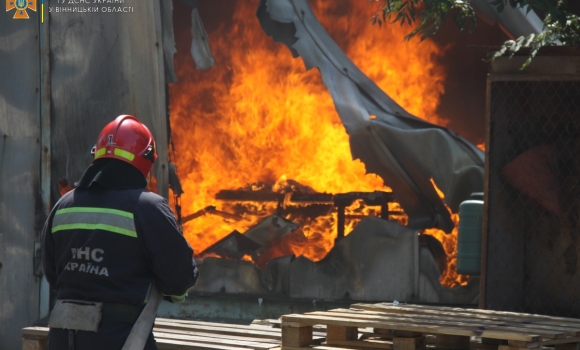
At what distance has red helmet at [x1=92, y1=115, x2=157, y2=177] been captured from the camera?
4559 millimetres

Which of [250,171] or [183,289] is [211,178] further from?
[183,289]

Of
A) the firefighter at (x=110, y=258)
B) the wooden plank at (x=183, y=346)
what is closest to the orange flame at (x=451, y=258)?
the wooden plank at (x=183, y=346)

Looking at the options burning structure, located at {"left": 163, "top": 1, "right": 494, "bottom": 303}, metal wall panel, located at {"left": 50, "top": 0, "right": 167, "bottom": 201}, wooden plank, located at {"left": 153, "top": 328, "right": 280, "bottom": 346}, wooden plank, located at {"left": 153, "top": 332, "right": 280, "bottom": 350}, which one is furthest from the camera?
metal wall panel, located at {"left": 50, "top": 0, "right": 167, "bottom": 201}

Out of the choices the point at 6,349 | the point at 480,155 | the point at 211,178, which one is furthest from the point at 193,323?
the point at 6,349

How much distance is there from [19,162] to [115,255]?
522 centimetres

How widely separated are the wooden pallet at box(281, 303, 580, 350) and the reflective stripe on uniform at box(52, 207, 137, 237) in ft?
4.24

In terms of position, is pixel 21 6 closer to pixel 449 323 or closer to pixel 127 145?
pixel 127 145

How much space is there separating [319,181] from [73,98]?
2.75 meters

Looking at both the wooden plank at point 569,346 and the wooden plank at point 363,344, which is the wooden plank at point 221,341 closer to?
the wooden plank at point 363,344

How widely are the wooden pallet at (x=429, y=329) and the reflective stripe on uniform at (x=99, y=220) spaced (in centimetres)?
129

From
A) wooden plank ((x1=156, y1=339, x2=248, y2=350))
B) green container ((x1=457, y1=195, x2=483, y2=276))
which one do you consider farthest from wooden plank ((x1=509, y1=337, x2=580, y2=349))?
green container ((x1=457, y1=195, x2=483, y2=276))

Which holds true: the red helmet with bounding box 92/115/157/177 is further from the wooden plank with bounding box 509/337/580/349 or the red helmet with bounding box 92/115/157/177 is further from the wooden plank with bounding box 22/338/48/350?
the wooden plank with bounding box 509/337/580/349

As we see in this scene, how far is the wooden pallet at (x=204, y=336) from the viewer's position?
5.58 meters

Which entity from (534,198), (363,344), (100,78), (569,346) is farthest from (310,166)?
(569,346)
